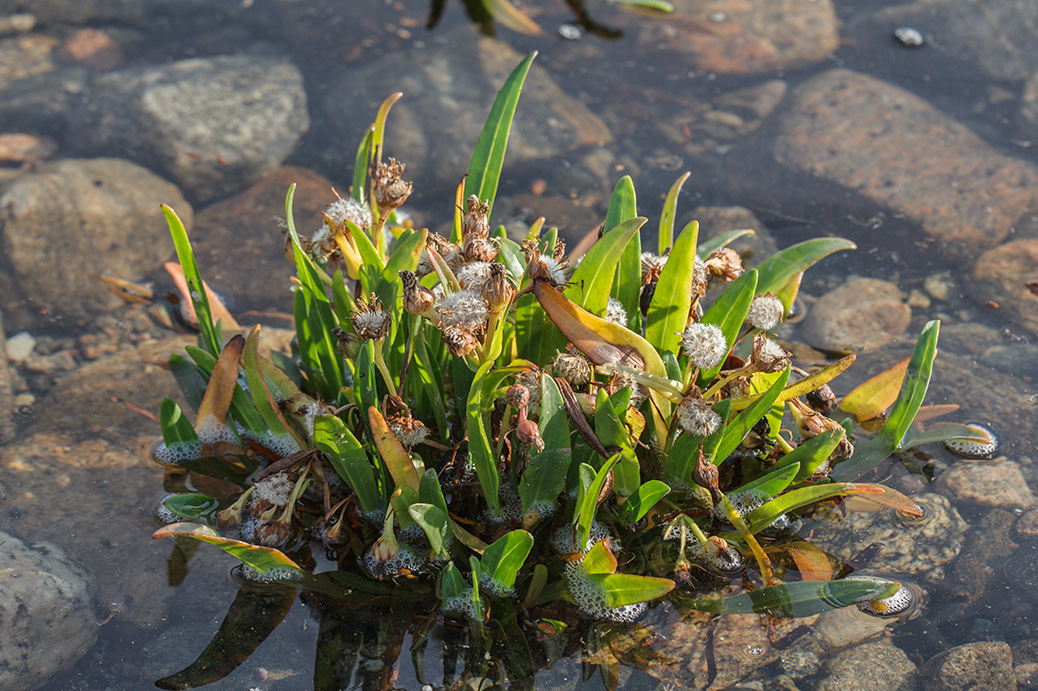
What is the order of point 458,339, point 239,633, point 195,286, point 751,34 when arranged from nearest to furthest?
1. point 458,339
2. point 239,633
3. point 195,286
4. point 751,34

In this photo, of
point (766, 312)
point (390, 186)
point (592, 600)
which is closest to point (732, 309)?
point (766, 312)

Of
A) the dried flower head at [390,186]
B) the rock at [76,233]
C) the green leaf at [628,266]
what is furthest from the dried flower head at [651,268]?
the rock at [76,233]

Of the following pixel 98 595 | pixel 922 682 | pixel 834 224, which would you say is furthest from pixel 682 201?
pixel 98 595

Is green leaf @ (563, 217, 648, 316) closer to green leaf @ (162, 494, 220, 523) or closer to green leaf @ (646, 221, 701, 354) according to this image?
green leaf @ (646, 221, 701, 354)

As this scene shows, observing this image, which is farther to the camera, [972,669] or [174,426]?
[174,426]

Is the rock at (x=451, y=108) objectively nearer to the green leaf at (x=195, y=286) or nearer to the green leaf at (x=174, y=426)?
the green leaf at (x=195, y=286)

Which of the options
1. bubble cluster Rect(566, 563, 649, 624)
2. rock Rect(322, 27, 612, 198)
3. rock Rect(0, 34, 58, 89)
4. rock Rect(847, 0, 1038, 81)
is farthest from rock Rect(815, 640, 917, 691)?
rock Rect(0, 34, 58, 89)

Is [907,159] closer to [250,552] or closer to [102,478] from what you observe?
[250,552]
